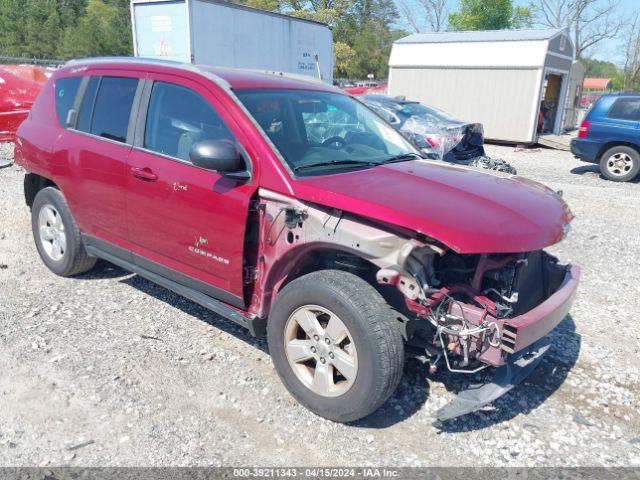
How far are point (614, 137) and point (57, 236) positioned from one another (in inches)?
445

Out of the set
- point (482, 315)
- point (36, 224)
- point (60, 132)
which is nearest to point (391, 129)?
point (482, 315)

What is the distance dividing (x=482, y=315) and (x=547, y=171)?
1183 cm

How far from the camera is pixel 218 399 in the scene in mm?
3441

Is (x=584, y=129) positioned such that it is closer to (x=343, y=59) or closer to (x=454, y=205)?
(x=454, y=205)

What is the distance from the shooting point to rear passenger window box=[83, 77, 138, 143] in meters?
4.15

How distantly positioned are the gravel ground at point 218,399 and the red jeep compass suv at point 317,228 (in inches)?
→ 10.6

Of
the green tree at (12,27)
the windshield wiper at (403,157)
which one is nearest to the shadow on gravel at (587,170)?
the windshield wiper at (403,157)

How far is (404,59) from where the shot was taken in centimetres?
1972

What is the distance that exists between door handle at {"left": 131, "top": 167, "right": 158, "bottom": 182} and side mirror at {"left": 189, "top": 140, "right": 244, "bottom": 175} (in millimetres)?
645

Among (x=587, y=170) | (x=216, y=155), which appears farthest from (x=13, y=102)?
(x=587, y=170)

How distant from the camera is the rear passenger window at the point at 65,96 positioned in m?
4.70

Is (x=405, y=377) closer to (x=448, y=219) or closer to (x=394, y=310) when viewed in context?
(x=394, y=310)

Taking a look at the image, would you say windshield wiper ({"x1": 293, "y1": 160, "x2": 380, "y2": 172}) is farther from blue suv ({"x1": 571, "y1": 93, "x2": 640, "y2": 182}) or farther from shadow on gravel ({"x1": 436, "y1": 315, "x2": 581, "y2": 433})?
blue suv ({"x1": 571, "y1": 93, "x2": 640, "y2": 182})

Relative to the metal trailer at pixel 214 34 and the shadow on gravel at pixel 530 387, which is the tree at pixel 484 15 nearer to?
the metal trailer at pixel 214 34
